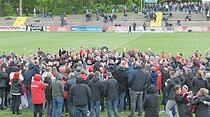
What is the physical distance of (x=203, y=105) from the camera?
11.9 meters

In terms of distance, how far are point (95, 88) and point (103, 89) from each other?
0.31 metres

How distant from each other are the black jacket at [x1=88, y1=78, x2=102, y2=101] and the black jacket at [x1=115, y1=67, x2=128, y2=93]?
157 cm

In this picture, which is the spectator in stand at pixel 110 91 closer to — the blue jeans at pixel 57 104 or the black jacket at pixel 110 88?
the black jacket at pixel 110 88

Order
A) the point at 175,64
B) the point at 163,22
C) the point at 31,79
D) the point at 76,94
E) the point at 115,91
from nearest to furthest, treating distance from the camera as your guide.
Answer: the point at 76,94
the point at 115,91
the point at 31,79
the point at 175,64
the point at 163,22

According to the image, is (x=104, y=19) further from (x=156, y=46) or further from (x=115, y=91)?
(x=115, y=91)

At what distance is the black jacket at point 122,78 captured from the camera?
15.6 m

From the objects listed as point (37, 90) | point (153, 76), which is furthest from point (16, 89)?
point (153, 76)

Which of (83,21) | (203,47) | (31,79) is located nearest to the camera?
(31,79)

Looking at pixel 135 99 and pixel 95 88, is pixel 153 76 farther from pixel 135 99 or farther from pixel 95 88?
pixel 95 88

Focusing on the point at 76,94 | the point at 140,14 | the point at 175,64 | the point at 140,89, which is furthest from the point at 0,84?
the point at 140,14

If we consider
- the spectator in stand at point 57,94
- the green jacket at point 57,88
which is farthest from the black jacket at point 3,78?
the green jacket at point 57,88

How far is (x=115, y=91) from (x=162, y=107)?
116 inches

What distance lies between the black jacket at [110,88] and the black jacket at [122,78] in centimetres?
120

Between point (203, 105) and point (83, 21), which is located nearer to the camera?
point (203, 105)
